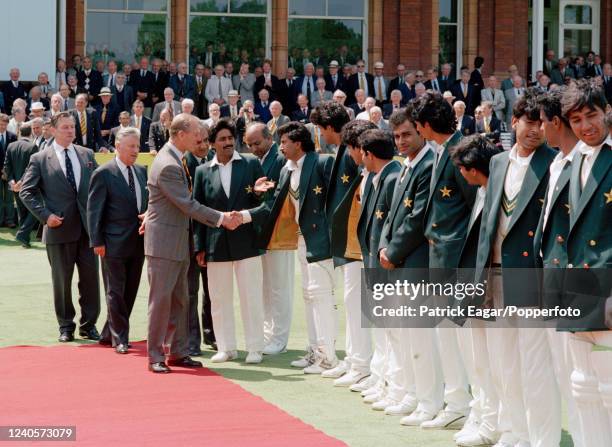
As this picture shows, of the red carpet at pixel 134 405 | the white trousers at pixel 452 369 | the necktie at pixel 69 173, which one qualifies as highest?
the necktie at pixel 69 173

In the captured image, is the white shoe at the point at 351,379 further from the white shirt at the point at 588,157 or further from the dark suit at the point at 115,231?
the white shirt at the point at 588,157

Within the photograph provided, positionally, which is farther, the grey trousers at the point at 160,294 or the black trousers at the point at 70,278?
the black trousers at the point at 70,278

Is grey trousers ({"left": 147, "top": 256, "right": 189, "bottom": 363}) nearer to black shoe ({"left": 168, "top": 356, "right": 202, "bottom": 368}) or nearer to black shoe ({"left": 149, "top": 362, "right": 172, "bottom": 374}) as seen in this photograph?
black shoe ({"left": 149, "top": 362, "right": 172, "bottom": 374})

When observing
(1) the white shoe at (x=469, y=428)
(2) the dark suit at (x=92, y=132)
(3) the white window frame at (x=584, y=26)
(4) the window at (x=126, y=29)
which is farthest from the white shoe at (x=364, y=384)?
(3) the white window frame at (x=584, y=26)

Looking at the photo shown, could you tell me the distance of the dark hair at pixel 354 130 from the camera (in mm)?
8406

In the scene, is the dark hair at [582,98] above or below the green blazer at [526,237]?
above

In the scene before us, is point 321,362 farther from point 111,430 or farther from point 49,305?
point 49,305

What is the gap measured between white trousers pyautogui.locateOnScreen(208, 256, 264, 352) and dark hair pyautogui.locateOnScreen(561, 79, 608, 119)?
447cm

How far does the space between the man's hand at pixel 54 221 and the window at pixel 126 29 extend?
15.9 meters

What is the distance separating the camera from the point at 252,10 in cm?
2747

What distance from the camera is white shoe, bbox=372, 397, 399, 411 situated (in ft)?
25.4

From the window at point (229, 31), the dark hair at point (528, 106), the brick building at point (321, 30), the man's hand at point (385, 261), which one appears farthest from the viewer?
the window at point (229, 31)

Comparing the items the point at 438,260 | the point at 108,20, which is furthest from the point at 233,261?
the point at 108,20

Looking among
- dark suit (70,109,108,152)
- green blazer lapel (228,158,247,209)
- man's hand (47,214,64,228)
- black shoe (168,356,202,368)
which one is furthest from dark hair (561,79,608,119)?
dark suit (70,109,108,152)
